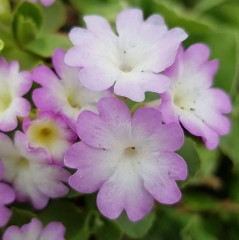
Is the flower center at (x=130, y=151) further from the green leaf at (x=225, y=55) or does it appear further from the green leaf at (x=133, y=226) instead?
the green leaf at (x=225, y=55)

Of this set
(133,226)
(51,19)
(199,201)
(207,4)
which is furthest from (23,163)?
(207,4)

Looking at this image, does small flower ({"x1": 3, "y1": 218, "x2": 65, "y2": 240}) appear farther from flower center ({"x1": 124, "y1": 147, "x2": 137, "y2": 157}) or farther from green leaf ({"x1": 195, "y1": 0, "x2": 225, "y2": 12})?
green leaf ({"x1": 195, "y1": 0, "x2": 225, "y2": 12})

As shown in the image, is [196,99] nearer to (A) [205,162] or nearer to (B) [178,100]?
(B) [178,100]

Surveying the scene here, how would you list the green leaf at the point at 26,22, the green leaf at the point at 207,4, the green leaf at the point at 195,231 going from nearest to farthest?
the green leaf at the point at 26,22 < the green leaf at the point at 195,231 < the green leaf at the point at 207,4

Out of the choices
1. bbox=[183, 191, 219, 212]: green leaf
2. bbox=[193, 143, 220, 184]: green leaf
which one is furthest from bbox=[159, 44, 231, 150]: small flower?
bbox=[183, 191, 219, 212]: green leaf

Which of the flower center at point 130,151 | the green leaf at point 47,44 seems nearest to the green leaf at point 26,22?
the green leaf at point 47,44

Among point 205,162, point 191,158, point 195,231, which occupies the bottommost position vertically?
point 195,231
